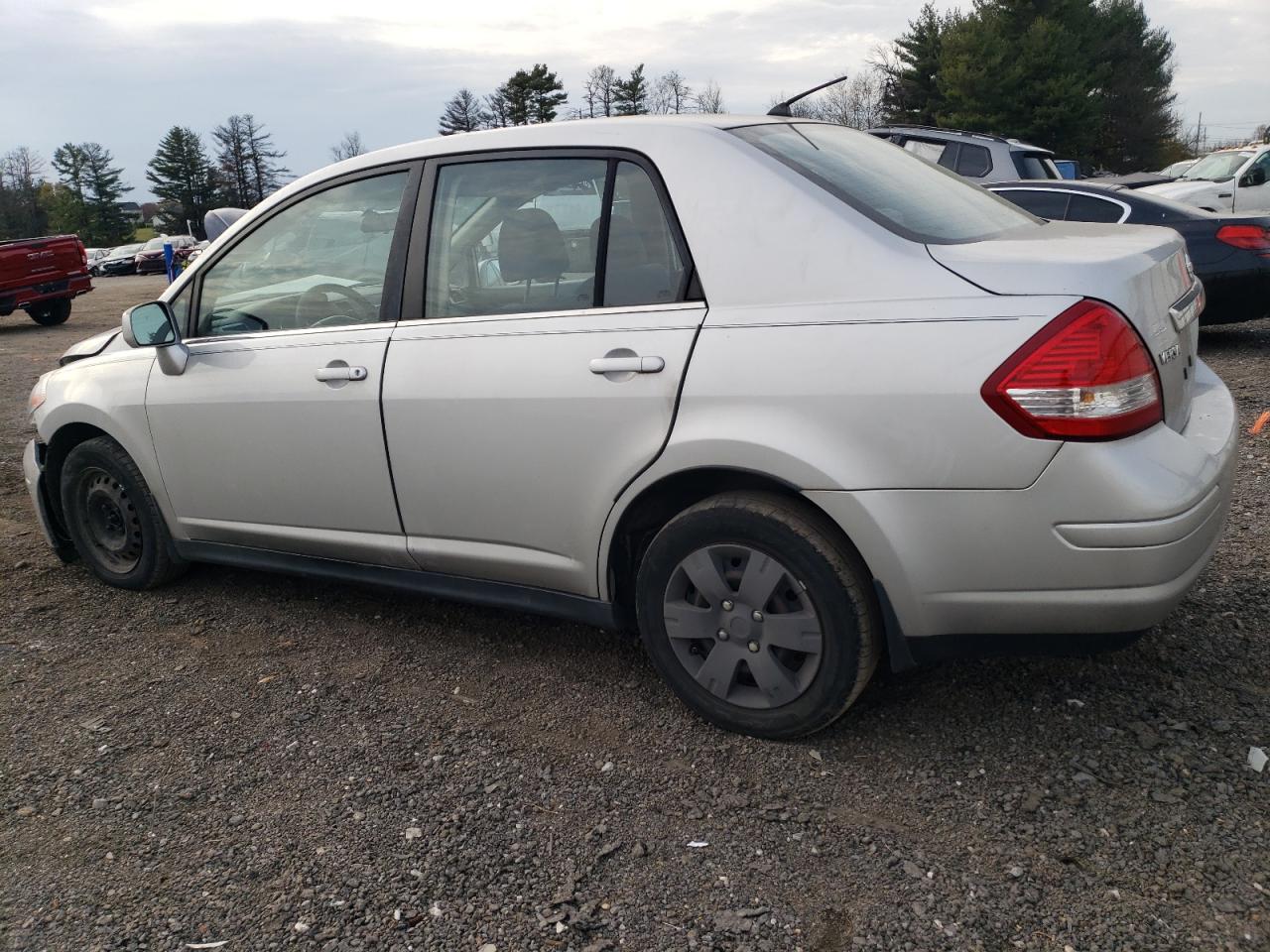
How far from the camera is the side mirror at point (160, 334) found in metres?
3.92

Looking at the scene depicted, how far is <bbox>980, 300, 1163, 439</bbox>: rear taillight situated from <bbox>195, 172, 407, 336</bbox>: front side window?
2042 mm

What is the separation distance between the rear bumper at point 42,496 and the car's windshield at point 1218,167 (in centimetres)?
1810

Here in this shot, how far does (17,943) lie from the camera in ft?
7.88

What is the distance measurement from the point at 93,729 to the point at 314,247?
5.72 feet

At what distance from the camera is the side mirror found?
392 cm

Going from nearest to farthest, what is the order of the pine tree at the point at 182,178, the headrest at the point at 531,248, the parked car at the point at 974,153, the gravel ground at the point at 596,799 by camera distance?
the gravel ground at the point at 596,799
the headrest at the point at 531,248
the parked car at the point at 974,153
the pine tree at the point at 182,178

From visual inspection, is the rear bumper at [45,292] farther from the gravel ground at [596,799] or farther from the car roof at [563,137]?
the car roof at [563,137]

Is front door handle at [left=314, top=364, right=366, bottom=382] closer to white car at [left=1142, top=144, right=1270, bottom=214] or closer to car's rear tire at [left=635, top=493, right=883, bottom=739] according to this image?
car's rear tire at [left=635, top=493, right=883, bottom=739]

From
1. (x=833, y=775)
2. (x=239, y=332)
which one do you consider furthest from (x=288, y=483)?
(x=833, y=775)

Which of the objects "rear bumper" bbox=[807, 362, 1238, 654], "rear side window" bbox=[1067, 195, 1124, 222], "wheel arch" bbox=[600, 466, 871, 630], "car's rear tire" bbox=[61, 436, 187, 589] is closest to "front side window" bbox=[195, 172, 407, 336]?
"car's rear tire" bbox=[61, 436, 187, 589]

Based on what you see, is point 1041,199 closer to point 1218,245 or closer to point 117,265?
point 1218,245

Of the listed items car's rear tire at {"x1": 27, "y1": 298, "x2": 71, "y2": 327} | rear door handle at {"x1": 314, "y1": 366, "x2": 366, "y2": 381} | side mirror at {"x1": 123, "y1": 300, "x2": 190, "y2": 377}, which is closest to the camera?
rear door handle at {"x1": 314, "y1": 366, "x2": 366, "y2": 381}

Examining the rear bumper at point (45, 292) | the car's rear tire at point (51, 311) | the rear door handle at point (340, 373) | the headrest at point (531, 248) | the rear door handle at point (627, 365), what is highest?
the headrest at point (531, 248)

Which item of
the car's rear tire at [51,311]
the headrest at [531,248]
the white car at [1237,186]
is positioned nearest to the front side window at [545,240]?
the headrest at [531,248]
